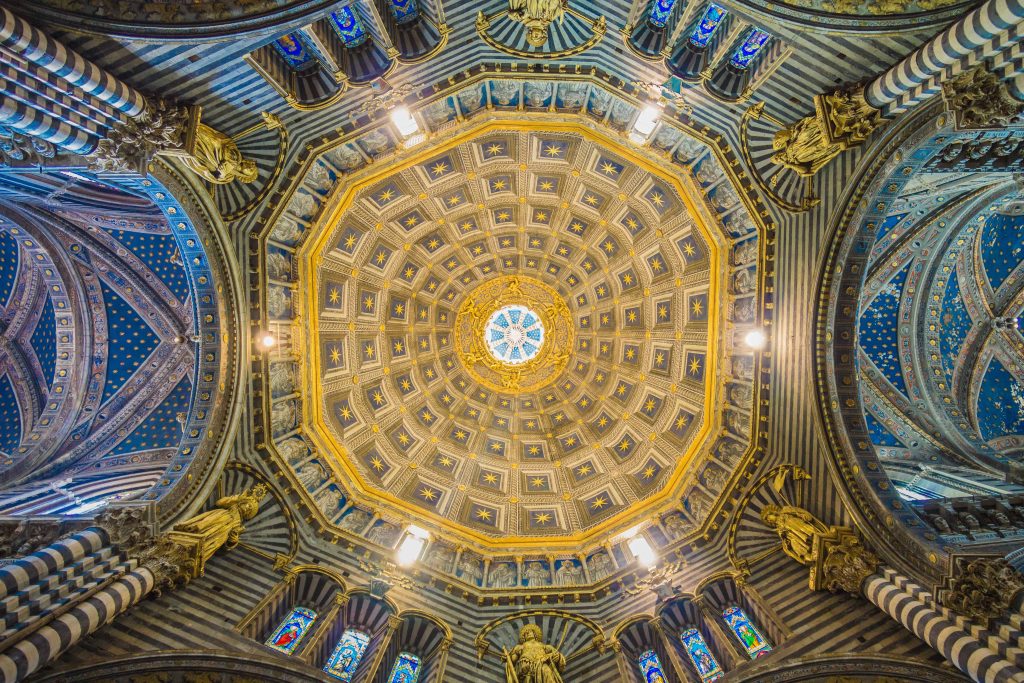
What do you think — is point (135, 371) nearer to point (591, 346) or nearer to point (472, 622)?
point (472, 622)

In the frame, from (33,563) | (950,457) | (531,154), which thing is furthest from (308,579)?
(950,457)

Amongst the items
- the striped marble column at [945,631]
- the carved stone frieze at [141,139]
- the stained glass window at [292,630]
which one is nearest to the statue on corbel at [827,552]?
the striped marble column at [945,631]

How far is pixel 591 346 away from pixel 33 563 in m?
23.6

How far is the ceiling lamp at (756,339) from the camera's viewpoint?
1981cm

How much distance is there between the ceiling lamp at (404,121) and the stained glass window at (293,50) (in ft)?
10.4

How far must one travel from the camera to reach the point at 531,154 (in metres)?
23.5

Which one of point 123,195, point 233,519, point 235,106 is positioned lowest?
point 233,519

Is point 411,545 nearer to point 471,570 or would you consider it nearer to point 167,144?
point 471,570

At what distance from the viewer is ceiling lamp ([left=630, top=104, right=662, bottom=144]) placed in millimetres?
18922

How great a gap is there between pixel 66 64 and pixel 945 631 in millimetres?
24618

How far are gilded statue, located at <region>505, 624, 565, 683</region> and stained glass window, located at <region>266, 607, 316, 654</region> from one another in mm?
7099

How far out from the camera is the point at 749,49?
17047mm

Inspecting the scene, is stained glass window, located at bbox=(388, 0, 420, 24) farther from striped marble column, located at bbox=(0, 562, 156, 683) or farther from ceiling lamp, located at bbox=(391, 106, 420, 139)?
striped marble column, located at bbox=(0, 562, 156, 683)

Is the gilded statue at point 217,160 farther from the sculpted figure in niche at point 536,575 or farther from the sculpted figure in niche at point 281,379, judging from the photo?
the sculpted figure in niche at point 536,575
